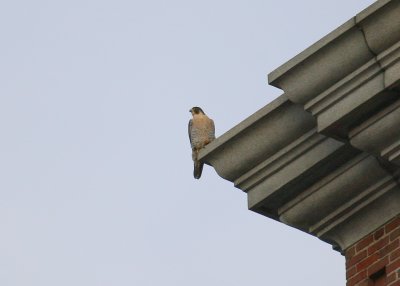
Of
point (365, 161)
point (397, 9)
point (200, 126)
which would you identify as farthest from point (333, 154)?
point (200, 126)

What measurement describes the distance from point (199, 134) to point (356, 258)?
3212mm

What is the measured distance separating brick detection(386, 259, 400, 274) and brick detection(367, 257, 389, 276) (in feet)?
0.17

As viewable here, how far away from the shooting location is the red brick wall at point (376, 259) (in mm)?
13352

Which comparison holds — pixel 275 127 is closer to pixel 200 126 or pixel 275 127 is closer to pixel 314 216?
pixel 314 216

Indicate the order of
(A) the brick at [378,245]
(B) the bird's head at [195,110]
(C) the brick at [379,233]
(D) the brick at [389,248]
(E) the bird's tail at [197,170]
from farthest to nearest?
1. (B) the bird's head at [195,110]
2. (E) the bird's tail at [197,170]
3. (C) the brick at [379,233]
4. (A) the brick at [378,245]
5. (D) the brick at [389,248]

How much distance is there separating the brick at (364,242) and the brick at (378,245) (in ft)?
0.22

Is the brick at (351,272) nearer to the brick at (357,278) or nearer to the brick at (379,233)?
the brick at (357,278)

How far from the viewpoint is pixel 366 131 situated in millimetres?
13492

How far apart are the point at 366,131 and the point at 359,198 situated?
59 centimetres

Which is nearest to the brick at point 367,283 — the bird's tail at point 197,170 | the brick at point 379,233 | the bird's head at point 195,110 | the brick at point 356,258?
the brick at point 356,258

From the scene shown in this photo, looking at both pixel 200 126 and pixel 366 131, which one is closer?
pixel 366 131

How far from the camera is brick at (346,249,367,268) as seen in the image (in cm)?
1375

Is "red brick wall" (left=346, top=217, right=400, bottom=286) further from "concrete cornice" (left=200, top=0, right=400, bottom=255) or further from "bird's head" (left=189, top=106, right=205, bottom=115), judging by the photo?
"bird's head" (left=189, top=106, right=205, bottom=115)

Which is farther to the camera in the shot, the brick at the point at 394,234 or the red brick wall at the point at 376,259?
the brick at the point at 394,234
